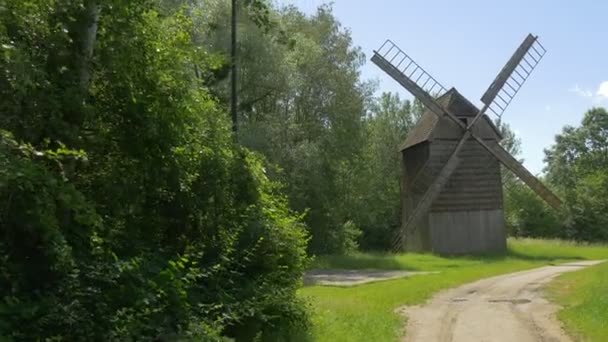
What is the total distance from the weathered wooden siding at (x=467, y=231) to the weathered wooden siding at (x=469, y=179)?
0.38m

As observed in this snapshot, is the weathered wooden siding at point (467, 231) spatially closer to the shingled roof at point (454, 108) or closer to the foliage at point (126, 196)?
the shingled roof at point (454, 108)

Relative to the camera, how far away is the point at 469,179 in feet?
129

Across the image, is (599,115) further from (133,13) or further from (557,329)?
(133,13)

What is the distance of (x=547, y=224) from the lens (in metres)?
63.5

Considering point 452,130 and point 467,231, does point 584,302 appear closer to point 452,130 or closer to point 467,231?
point 467,231

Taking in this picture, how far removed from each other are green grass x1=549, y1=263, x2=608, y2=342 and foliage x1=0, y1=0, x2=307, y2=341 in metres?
5.34

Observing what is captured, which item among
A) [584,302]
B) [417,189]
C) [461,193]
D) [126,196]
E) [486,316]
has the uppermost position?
[417,189]

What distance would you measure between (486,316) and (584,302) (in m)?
2.69

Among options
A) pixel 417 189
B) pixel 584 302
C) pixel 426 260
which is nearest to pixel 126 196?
pixel 584 302

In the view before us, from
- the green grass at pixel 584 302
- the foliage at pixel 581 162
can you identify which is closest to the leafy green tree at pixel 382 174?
the foliage at pixel 581 162

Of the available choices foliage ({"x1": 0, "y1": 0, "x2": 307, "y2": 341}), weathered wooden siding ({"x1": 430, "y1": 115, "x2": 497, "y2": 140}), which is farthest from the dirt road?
weathered wooden siding ({"x1": 430, "y1": 115, "x2": 497, "y2": 140})

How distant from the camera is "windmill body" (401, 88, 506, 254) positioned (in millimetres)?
38906

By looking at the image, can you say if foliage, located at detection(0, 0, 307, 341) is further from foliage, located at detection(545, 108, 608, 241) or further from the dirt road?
foliage, located at detection(545, 108, 608, 241)

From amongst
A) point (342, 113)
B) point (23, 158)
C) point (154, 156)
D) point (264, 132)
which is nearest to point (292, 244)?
point (154, 156)
